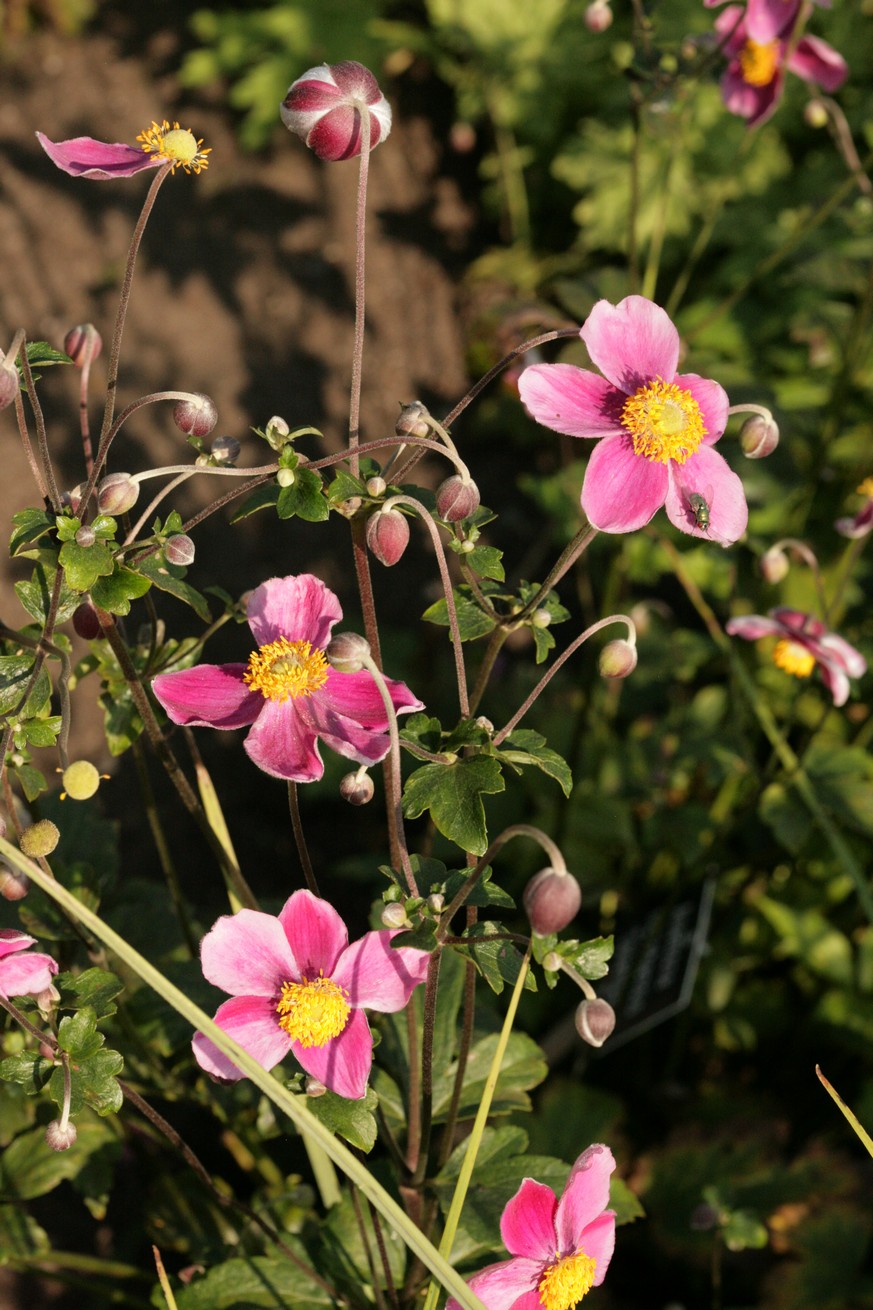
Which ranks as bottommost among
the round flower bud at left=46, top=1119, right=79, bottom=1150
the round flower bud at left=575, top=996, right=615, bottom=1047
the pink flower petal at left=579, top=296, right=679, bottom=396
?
the round flower bud at left=46, top=1119, right=79, bottom=1150

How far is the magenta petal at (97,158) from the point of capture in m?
0.89

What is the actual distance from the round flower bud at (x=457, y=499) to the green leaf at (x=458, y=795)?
0.18 m

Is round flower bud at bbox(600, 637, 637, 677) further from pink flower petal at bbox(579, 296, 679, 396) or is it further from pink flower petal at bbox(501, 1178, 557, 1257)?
pink flower petal at bbox(501, 1178, 557, 1257)

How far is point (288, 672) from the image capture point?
0.93 m

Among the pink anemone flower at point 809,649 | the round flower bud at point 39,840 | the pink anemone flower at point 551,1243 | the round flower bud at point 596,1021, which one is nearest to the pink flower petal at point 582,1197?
the pink anemone flower at point 551,1243

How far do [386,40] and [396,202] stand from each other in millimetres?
470

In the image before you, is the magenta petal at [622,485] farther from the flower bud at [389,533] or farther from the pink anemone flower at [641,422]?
the flower bud at [389,533]

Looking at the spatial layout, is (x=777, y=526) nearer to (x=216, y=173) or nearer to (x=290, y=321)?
(x=290, y=321)

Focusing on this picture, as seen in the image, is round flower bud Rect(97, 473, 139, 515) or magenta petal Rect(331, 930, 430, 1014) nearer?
round flower bud Rect(97, 473, 139, 515)

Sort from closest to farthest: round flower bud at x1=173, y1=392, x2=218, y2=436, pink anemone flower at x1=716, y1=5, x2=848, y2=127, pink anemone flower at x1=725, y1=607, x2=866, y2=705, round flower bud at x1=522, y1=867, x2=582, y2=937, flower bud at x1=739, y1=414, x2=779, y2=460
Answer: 1. round flower bud at x1=522, y1=867, x2=582, y2=937
2. round flower bud at x1=173, y1=392, x2=218, y2=436
3. flower bud at x1=739, y1=414, x2=779, y2=460
4. pink anemone flower at x1=725, y1=607, x2=866, y2=705
5. pink anemone flower at x1=716, y1=5, x2=848, y2=127

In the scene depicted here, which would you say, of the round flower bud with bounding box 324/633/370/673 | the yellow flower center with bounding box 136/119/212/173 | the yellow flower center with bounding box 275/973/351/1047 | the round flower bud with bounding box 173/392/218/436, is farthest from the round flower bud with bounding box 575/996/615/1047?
the yellow flower center with bounding box 136/119/212/173

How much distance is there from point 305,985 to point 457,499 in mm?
409

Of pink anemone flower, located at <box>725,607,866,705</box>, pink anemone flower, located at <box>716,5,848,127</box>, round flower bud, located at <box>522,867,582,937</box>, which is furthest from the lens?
pink anemone flower, located at <box>716,5,848,127</box>

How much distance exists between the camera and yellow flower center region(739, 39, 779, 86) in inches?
66.4
